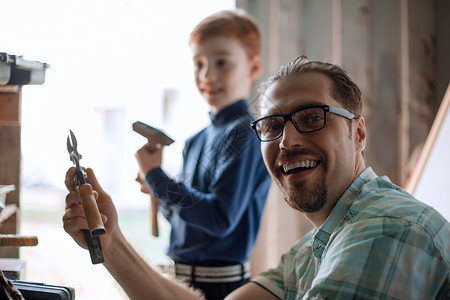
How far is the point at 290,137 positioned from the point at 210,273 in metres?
0.56

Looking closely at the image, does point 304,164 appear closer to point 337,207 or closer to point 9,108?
point 337,207

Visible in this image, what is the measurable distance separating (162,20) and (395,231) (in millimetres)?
1624

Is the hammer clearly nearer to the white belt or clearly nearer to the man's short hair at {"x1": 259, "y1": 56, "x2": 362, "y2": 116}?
the man's short hair at {"x1": 259, "y1": 56, "x2": 362, "y2": 116}

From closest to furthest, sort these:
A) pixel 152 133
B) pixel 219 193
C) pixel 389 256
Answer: pixel 389 256 < pixel 152 133 < pixel 219 193

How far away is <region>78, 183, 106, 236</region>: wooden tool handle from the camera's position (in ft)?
2.09

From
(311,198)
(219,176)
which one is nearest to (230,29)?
(219,176)

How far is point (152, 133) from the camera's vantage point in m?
1.00

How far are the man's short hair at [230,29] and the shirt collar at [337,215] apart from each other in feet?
2.36

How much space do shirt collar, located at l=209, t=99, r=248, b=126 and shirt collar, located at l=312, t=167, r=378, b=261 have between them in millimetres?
534

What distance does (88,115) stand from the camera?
94 cm

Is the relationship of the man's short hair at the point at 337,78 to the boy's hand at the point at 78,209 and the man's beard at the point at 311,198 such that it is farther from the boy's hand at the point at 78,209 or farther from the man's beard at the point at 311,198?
the boy's hand at the point at 78,209

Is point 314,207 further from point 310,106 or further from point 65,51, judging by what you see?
point 65,51

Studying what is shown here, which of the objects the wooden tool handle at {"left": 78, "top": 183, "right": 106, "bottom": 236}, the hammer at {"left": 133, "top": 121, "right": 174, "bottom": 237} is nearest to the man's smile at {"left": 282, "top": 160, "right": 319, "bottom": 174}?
the hammer at {"left": 133, "top": 121, "right": 174, "bottom": 237}

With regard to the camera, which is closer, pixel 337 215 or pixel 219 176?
pixel 337 215
